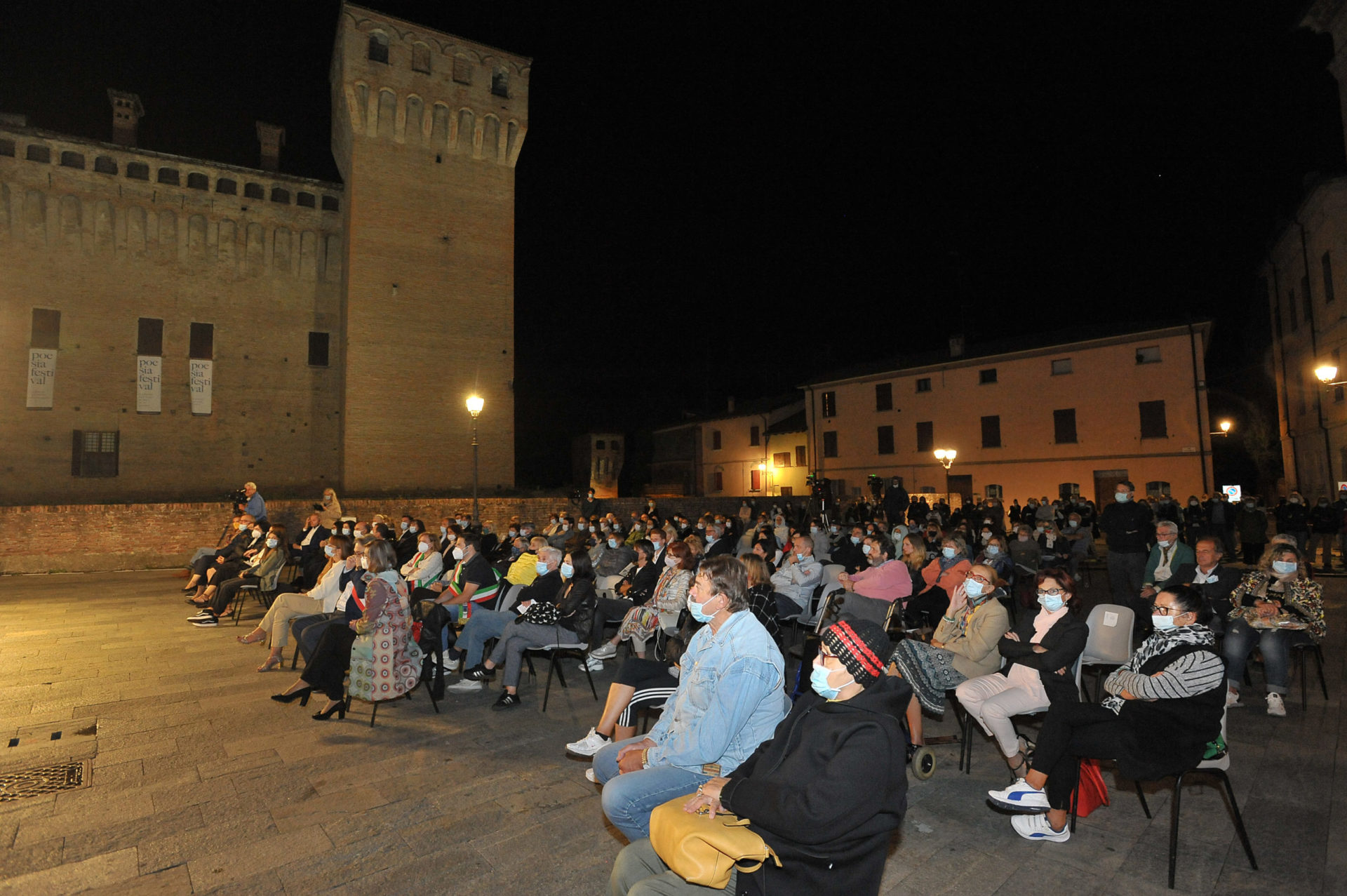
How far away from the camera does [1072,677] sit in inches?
164

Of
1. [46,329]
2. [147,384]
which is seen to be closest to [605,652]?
[147,384]

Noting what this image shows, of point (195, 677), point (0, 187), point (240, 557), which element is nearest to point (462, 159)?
point (0, 187)

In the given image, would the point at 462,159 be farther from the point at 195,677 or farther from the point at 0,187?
the point at 195,677

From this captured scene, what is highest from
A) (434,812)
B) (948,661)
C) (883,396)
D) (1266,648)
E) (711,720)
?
(883,396)

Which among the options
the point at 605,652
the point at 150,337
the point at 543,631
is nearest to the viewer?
the point at 543,631

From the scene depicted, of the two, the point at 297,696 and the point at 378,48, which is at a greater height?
the point at 378,48

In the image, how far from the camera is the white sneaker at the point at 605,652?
23.3 feet

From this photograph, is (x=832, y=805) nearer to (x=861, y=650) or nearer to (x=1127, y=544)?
(x=861, y=650)

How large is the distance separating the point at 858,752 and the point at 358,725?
14.9ft

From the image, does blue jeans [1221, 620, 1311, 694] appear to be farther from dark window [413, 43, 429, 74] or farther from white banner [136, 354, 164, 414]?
white banner [136, 354, 164, 414]

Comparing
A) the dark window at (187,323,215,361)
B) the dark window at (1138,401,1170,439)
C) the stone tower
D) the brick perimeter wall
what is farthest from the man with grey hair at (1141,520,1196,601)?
the dark window at (187,323,215,361)

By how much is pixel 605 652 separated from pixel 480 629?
4.57 ft

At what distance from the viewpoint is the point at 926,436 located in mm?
30062

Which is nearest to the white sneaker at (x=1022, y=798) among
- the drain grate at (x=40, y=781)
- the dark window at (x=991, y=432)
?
the drain grate at (x=40, y=781)
